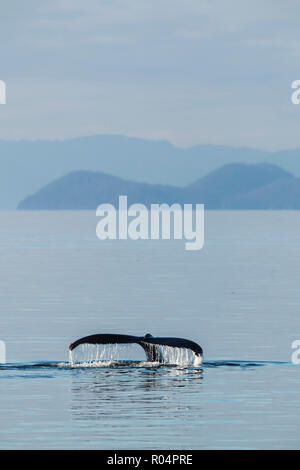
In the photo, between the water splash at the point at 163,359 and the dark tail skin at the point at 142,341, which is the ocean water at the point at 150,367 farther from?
the dark tail skin at the point at 142,341

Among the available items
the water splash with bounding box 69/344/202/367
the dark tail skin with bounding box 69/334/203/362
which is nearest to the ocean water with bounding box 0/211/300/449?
the water splash with bounding box 69/344/202/367

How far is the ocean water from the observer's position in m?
22.5

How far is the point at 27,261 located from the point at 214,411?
6569 cm

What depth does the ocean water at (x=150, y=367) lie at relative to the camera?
22.5m

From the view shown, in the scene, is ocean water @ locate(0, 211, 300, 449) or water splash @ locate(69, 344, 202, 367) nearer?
ocean water @ locate(0, 211, 300, 449)
